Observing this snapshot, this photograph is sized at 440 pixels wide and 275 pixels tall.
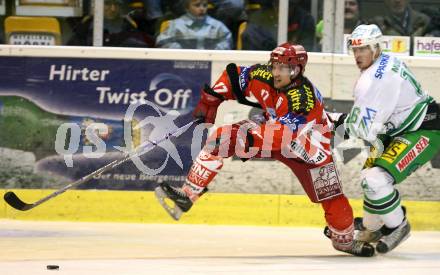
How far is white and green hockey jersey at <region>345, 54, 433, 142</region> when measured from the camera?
290 inches

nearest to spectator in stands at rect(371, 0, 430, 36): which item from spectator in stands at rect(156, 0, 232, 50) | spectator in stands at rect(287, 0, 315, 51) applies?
spectator in stands at rect(287, 0, 315, 51)

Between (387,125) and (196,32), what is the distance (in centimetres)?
266

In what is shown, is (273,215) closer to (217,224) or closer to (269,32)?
(217,224)

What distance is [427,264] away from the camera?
7.27 meters

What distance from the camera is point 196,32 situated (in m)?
9.84

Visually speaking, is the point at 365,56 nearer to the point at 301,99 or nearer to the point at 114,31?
the point at 301,99

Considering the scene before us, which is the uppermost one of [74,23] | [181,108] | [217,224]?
[74,23]

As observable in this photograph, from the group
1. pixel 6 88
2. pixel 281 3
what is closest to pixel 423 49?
pixel 281 3

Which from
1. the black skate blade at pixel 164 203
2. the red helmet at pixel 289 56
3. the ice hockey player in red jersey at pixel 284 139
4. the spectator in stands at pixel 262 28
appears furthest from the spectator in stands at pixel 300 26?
the black skate blade at pixel 164 203

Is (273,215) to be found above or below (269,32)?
below

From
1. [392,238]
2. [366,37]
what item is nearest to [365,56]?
[366,37]

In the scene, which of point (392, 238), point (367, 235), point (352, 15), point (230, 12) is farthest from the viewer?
point (230, 12)

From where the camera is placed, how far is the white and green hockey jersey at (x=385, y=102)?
7363 millimetres

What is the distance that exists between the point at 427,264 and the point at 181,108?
3.05 metres
